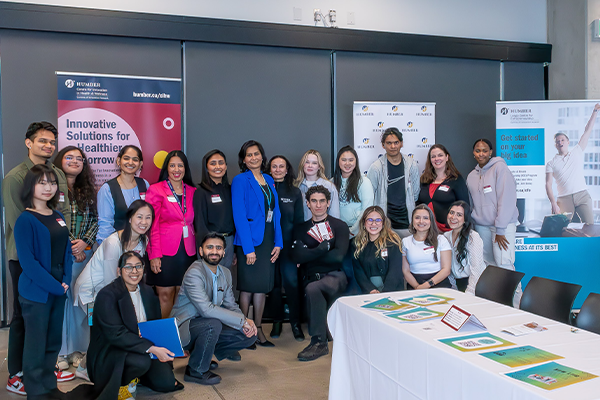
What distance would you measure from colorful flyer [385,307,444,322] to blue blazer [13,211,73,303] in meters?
1.90

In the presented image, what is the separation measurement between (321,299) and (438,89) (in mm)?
3083

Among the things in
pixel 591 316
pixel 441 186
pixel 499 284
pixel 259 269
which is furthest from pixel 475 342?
pixel 441 186

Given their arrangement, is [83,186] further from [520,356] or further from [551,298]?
[551,298]

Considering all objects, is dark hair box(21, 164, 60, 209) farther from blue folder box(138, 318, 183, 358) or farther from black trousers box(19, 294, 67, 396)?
blue folder box(138, 318, 183, 358)

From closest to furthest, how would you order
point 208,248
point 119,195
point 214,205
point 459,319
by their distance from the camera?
point 459,319
point 208,248
point 119,195
point 214,205

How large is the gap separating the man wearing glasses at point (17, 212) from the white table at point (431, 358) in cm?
193

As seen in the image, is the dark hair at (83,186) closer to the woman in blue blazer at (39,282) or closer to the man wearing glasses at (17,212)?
the man wearing glasses at (17,212)

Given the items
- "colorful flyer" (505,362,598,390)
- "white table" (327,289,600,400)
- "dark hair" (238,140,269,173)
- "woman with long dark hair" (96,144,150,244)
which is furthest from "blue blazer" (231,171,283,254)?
"colorful flyer" (505,362,598,390)

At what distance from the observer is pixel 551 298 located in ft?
8.53

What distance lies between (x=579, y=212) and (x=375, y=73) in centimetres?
261

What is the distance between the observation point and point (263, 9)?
4.76 m

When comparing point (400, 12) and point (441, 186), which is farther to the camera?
point (400, 12)

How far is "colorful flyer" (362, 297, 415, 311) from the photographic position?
234 cm

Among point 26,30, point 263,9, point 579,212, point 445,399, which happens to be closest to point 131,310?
point 445,399
